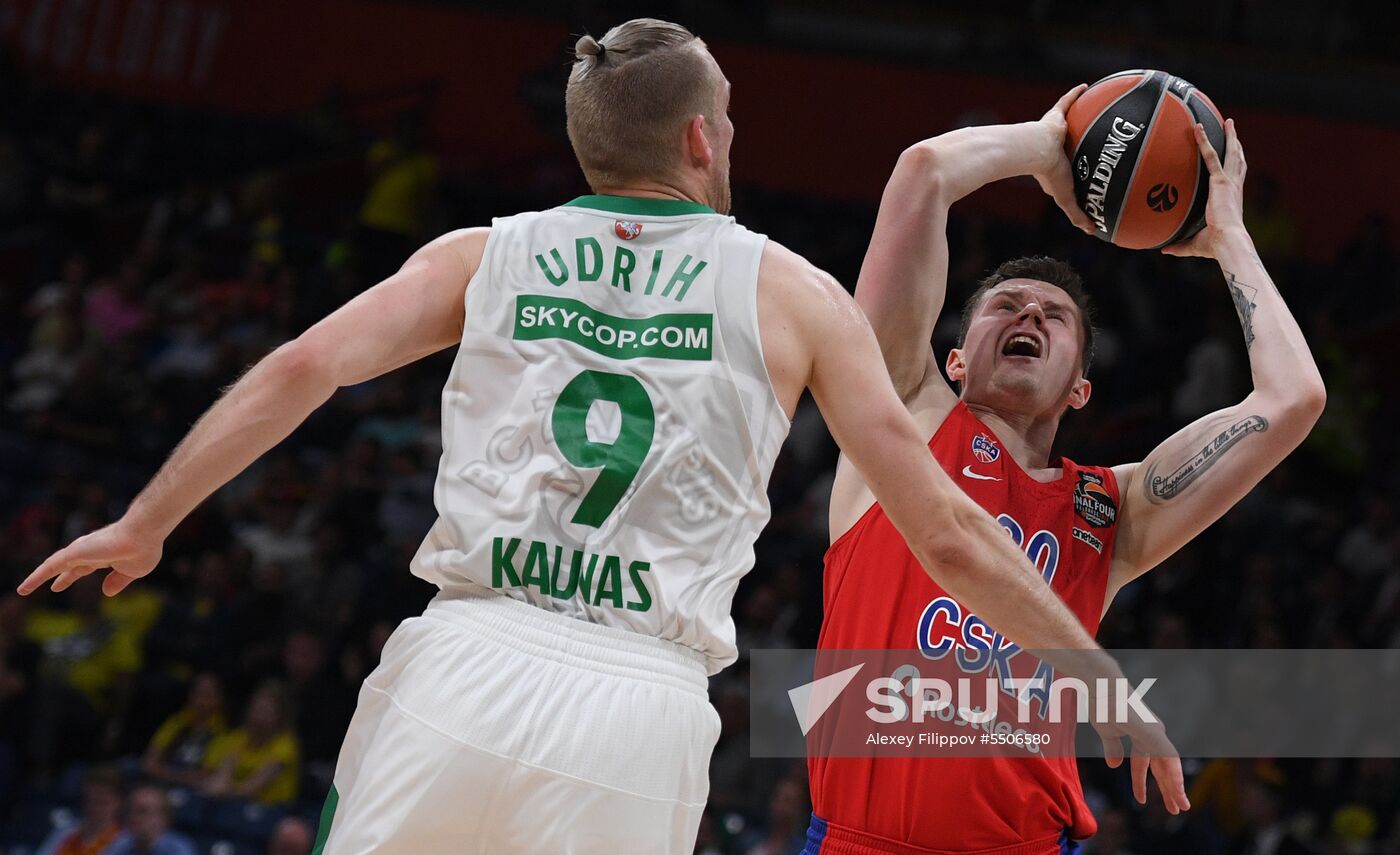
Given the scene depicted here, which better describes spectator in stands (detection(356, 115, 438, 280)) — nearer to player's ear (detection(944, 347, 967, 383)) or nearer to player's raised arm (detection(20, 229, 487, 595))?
player's ear (detection(944, 347, 967, 383))

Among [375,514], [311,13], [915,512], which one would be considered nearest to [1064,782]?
[915,512]

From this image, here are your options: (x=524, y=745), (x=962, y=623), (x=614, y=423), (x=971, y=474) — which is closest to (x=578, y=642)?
(x=524, y=745)

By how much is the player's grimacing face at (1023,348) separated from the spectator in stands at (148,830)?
19.4ft

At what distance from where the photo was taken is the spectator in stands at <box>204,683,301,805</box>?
937 centimetres

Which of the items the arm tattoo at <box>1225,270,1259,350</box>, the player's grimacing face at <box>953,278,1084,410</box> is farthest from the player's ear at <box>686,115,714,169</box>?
the arm tattoo at <box>1225,270,1259,350</box>

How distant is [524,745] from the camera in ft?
8.68

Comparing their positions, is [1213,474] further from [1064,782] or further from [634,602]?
[634,602]

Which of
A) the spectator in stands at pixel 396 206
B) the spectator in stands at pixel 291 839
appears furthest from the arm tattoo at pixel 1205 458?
the spectator in stands at pixel 396 206

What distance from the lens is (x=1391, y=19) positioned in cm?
1439

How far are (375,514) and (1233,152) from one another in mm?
7859

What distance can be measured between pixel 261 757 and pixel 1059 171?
672 cm

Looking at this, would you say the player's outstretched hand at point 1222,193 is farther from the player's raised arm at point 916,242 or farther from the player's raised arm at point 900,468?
the player's raised arm at point 900,468

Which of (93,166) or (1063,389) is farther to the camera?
(93,166)

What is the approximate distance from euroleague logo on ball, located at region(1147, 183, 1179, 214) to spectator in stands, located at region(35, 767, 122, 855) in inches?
265
